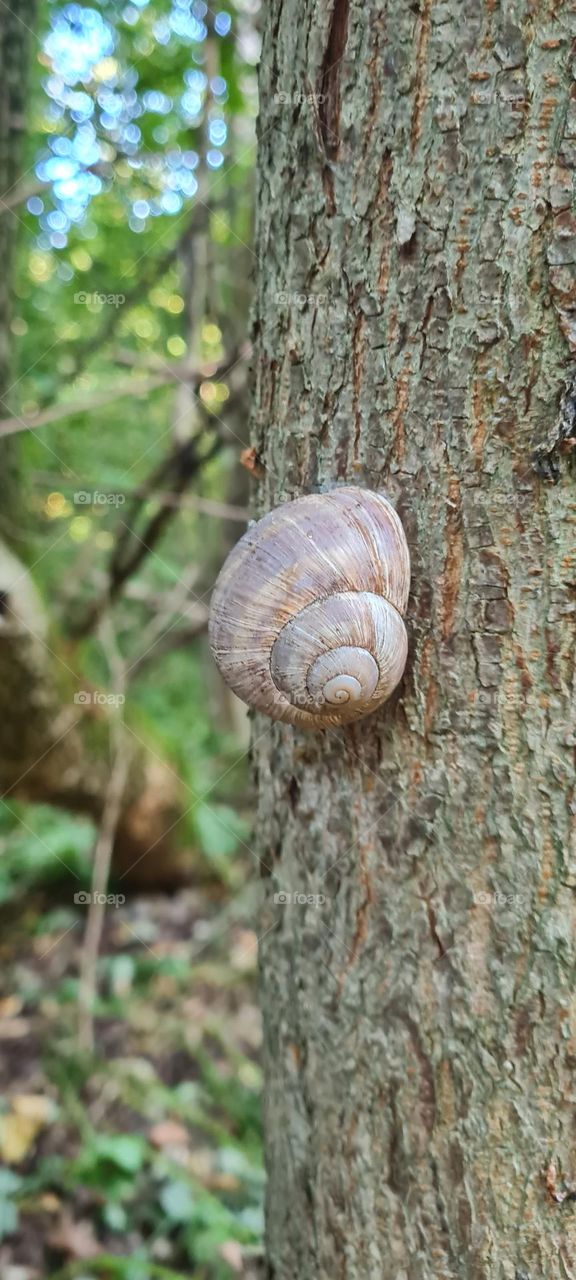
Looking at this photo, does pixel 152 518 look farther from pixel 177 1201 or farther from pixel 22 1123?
pixel 177 1201

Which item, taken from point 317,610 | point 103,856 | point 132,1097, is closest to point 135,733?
point 103,856

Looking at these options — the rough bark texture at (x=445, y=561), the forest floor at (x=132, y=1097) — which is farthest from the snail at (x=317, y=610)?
the forest floor at (x=132, y=1097)

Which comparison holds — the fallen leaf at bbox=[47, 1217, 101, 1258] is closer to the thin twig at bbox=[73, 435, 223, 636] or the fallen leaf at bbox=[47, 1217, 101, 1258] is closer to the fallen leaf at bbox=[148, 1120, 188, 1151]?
the fallen leaf at bbox=[148, 1120, 188, 1151]

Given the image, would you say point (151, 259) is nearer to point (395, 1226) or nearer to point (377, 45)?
point (377, 45)

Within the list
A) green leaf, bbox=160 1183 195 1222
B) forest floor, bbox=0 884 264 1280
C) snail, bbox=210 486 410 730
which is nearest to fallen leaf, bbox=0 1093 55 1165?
forest floor, bbox=0 884 264 1280

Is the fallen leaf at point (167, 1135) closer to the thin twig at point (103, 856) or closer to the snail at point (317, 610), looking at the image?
the thin twig at point (103, 856)

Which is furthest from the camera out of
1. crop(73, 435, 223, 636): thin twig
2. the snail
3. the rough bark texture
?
crop(73, 435, 223, 636): thin twig
